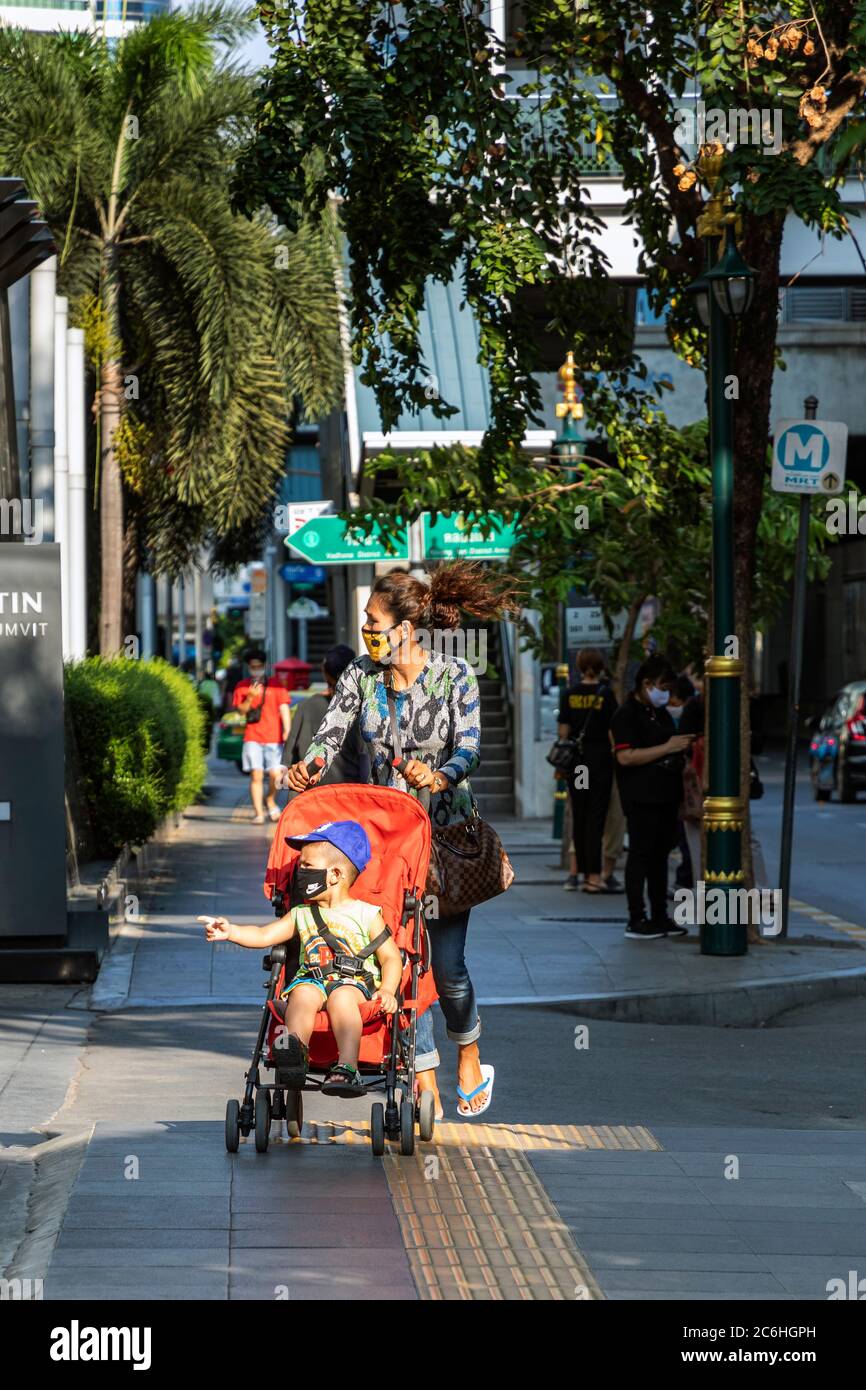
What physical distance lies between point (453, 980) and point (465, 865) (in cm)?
47

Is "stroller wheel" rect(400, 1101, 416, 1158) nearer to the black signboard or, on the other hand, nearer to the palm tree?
the black signboard

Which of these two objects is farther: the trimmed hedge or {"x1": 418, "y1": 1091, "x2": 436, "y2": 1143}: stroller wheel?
the trimmed hedge

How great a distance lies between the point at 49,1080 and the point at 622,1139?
2580 millimetres

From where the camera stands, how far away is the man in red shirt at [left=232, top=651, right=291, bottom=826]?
2473cm

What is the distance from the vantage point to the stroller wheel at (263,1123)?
684 cm

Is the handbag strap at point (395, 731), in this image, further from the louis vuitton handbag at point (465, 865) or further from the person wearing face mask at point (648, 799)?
the person wearing face mask at point (648, 799)

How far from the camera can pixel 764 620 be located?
17797 mm

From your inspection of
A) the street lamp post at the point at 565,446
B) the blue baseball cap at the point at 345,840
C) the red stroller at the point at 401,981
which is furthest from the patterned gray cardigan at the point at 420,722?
the street lamp post at the point at 565,446

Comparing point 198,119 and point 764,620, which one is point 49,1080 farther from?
point 198,119

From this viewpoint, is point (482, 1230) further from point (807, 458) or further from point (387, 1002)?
point (807, 458)

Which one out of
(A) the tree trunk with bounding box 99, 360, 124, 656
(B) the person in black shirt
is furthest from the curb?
(A) the tree trunk with bounding box 99, 360, 124, 656

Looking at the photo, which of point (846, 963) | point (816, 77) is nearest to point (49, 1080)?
point (846, 963)

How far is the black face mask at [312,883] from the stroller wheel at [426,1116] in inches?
31.7

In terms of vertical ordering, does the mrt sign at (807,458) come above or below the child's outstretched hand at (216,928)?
above
